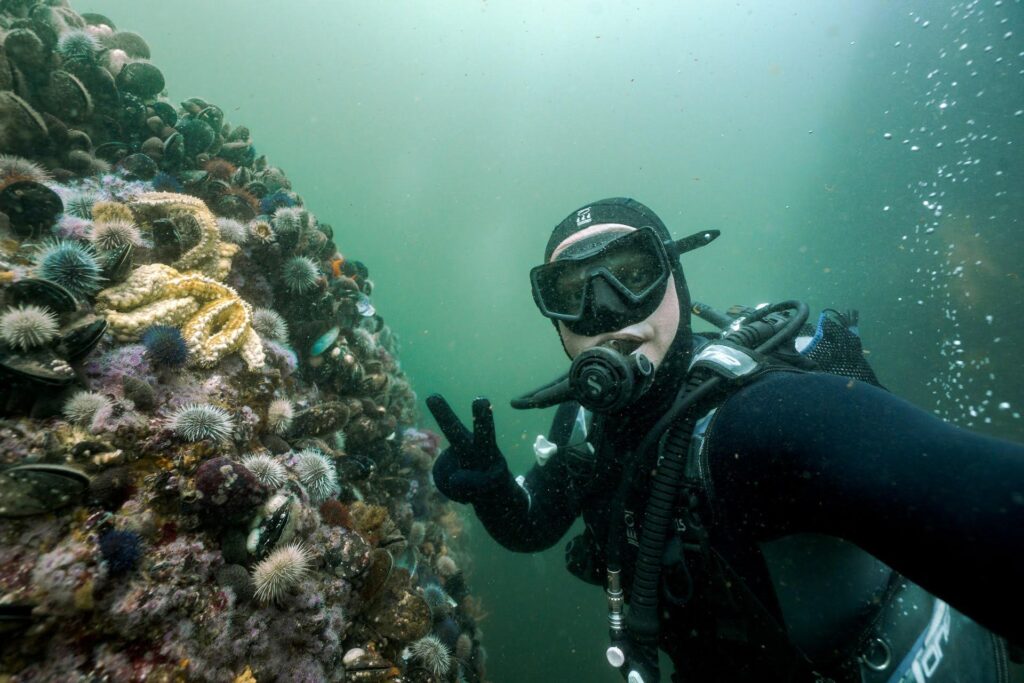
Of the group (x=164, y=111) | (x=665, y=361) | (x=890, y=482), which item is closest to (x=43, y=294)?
(x=665, y=361)

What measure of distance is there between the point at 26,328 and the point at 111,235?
152cm

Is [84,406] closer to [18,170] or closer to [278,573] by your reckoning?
[278,573]

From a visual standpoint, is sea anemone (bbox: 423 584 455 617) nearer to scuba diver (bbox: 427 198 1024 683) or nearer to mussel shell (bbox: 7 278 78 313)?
scuba diver (bbox: 427 198 1024 683)

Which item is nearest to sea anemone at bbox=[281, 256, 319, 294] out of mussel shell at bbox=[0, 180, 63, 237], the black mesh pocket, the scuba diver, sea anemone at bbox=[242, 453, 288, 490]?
mussel shell at bbox=[0, 180, 63, 237]

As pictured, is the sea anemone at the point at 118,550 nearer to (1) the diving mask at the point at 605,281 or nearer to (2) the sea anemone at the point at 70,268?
(2) the sea anemone at the point at 70,268

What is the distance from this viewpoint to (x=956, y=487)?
1243 mm

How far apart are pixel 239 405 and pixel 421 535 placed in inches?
160

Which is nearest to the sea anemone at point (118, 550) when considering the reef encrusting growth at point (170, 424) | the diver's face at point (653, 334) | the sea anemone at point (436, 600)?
the reef encrusting growth at point (170, 424)

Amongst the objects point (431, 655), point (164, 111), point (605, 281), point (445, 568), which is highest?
point (605, 281)

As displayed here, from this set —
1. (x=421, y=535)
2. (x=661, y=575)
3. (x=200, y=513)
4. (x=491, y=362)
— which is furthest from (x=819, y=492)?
(x=491, y=362)

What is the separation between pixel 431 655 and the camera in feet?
12.5

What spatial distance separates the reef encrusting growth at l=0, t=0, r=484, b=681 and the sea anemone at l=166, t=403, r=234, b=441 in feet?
0.04

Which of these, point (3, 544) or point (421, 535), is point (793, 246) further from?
point (3, 544)

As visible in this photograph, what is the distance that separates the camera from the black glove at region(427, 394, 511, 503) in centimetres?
330
